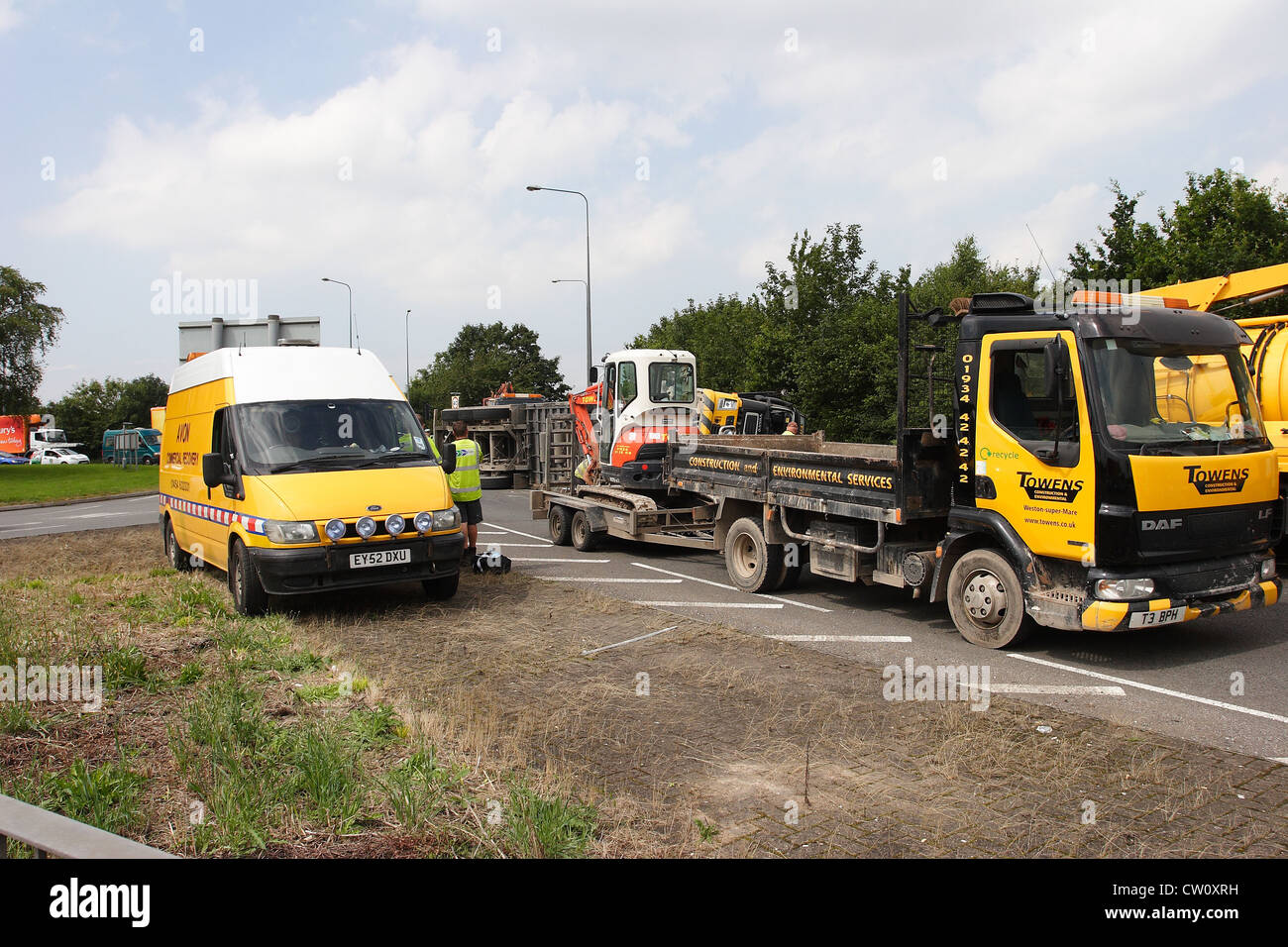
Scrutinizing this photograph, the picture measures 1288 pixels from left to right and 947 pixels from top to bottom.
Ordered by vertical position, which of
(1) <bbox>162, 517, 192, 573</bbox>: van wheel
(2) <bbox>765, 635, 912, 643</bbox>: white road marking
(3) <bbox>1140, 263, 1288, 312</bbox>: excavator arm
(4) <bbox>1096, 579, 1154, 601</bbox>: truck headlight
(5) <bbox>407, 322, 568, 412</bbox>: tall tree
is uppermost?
(5) <bbox>407, 322, 568, 412</bbox>: tall tree

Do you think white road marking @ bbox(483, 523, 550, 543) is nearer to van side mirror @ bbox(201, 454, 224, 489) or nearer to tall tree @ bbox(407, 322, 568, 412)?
van side mirror @ bbox(201, 454, 224, 489)

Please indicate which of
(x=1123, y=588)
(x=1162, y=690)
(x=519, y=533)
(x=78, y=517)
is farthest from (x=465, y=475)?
(x=78, y=517)

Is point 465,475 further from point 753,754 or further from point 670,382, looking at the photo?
Answer: point 753,754

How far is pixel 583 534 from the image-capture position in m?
13.4

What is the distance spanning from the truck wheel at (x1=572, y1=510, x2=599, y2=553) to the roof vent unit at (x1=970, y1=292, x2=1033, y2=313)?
6768 millimetres

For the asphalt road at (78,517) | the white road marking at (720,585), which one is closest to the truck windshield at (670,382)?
the white road marking at (720,585)

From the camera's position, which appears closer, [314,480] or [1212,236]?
[314,480]

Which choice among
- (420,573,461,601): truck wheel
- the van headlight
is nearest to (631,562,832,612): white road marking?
(420,573,461,601): truck wheel

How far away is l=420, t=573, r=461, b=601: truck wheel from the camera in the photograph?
932 cm

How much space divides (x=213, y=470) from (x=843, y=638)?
6100mm

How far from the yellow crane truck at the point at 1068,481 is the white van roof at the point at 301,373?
191 inches
